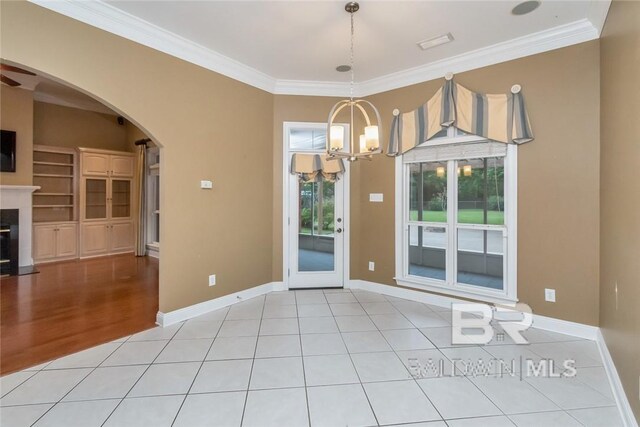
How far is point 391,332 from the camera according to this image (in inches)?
126

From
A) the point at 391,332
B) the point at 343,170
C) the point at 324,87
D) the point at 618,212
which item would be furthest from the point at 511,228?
the point at 324,87

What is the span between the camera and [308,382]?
2303 millimetres

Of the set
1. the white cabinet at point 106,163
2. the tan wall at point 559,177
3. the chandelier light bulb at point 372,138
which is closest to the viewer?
the chandelier light bulb at point 372,138

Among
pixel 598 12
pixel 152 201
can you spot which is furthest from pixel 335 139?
pixel 152 201

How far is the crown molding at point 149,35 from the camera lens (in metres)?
2.67

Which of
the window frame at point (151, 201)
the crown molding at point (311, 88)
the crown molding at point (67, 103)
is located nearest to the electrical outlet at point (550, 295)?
the crown molding at point (311, 88)

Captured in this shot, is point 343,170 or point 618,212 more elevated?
point 343,170

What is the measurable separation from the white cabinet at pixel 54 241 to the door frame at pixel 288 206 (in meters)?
5.09

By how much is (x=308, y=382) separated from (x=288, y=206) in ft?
9.05

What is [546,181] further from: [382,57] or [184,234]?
[184,234]

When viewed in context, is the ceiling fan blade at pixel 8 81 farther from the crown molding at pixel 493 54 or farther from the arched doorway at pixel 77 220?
the crown molding at pixel 493 54

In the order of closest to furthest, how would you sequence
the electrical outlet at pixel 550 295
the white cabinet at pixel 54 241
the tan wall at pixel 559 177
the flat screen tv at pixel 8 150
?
the tan wall at pixel 559 177
the electrical outlet at pixel 550 295
the flat screen tv at pixel 8 150
the white cabinet at pixel 54 241

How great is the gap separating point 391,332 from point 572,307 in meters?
1.82

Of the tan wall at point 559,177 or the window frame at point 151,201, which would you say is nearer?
the tan wall at point 559,177
